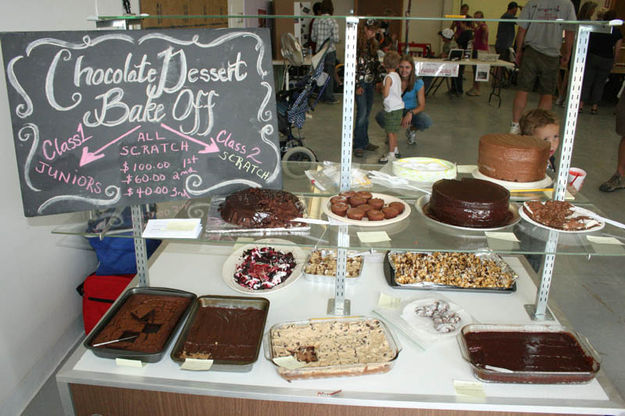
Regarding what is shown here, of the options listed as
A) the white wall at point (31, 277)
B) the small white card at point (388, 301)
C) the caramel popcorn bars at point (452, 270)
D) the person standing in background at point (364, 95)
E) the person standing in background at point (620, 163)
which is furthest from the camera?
the person standing in background at point (364, 95)

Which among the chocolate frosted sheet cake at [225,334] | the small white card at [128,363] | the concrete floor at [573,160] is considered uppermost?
the chocolate frosted sheet cake at [225,334]

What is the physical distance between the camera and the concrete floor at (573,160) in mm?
2736

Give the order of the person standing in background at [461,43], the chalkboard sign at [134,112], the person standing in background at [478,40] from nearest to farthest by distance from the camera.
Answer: the chalkboard sign at [134,112]
the person standing in background at [461,43]
the person standing in background at [478,40]

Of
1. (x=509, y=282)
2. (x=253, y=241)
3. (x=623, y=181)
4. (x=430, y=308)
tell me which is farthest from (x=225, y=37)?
(x=623, y=181)

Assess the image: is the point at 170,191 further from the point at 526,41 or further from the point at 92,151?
the point at 526,41

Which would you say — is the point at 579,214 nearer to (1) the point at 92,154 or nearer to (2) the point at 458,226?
(2) the point at 458,226

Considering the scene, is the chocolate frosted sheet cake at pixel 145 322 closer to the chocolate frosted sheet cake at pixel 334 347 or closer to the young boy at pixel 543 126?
the chocolate frosted sheet cake at pixel 334 347

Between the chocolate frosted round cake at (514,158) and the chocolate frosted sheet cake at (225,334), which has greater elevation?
the chocolate frosted round cake at (514,158)

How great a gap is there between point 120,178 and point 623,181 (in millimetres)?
5245

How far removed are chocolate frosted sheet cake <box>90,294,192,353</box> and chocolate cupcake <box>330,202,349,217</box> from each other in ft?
2.29

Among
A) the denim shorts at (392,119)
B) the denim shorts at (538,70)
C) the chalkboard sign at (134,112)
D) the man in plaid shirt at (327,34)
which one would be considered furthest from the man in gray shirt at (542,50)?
the chalkboard sign at (134,112)

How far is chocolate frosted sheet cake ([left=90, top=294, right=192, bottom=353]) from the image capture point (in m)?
1.59

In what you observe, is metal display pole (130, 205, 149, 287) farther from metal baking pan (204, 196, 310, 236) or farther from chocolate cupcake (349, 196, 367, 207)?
chocolate cupcake (349, 196, 367, 207)

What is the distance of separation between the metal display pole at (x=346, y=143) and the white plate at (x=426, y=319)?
0.23 metres
